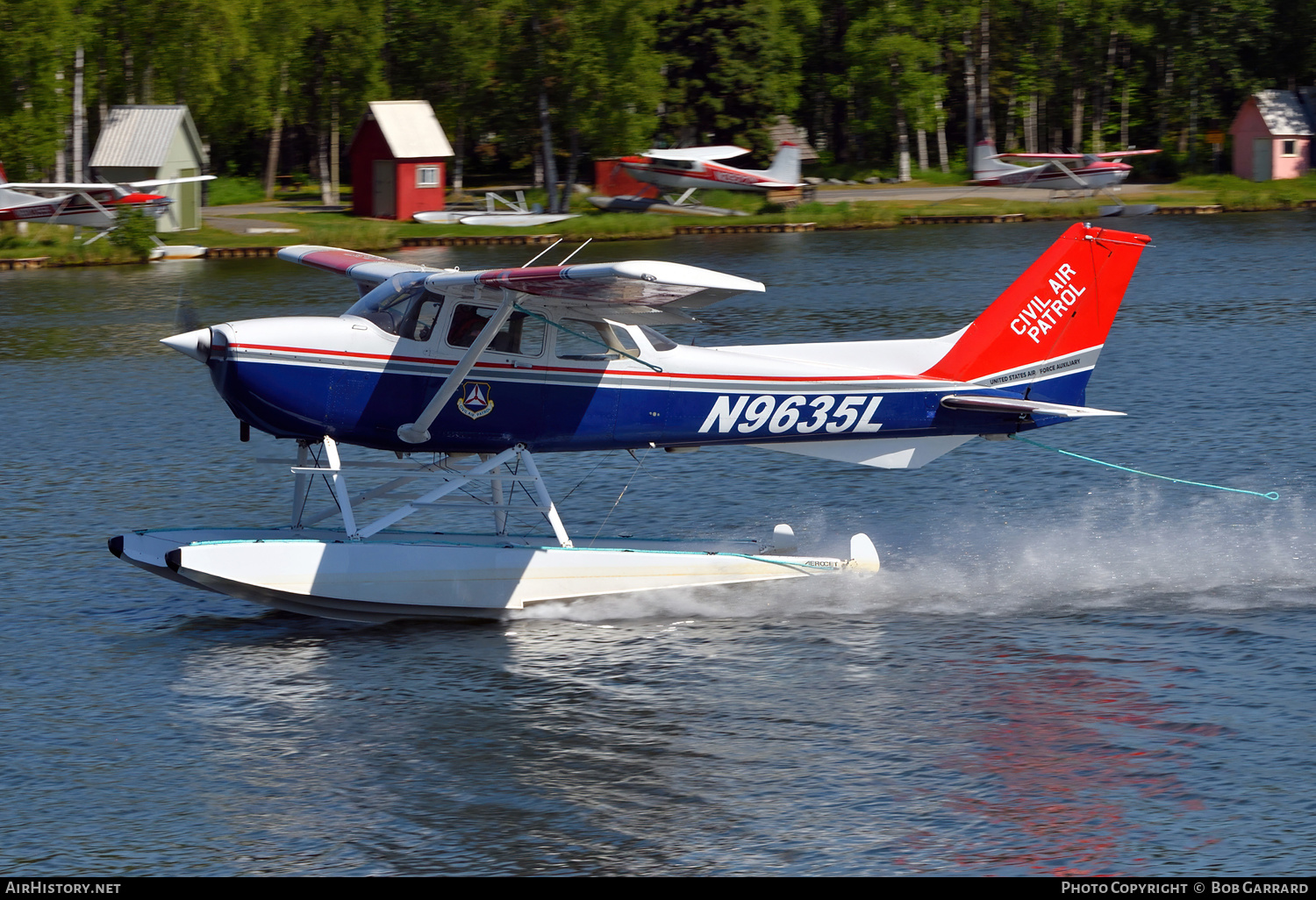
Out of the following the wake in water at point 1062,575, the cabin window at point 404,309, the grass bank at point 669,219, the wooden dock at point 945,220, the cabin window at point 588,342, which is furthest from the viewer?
the wooden dock at point 945,220

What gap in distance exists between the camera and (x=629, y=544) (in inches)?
506

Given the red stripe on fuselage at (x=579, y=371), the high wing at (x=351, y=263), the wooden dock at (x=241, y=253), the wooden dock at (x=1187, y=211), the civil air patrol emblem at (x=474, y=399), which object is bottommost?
the civil air patrol emblem at (x=474, y=399)

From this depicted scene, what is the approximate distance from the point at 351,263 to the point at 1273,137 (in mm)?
58635

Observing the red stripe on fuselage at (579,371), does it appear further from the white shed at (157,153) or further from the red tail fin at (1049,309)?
the white shed at (157,153)

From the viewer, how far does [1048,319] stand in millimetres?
12617

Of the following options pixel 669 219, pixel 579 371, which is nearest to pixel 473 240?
pixel 669 219

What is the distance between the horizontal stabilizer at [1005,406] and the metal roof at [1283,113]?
57.4m

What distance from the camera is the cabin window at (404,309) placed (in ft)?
38.1

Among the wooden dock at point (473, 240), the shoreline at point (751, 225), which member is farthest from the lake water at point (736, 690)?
the wooden dock at point (473, 240)

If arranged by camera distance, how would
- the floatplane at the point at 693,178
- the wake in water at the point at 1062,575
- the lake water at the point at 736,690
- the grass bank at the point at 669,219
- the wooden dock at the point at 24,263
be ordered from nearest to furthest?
1. the lake water at the point at 736,690
2. the wake in water at the point at 1062,575
3. the wooden dock at the point at 24,263
4. the grass bank at the point at 669,219
5. the floatplane at the point at 693,178

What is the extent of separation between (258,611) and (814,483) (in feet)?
23.5

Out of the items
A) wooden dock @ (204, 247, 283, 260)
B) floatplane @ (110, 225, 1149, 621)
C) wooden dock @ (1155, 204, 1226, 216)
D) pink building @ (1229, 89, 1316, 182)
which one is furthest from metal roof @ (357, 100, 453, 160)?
floatplane @ (110, 225, 1149, 621)

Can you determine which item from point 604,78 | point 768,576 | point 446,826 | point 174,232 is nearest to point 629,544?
point 768,576

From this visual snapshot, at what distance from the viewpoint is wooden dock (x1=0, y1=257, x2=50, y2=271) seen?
42.9 m
